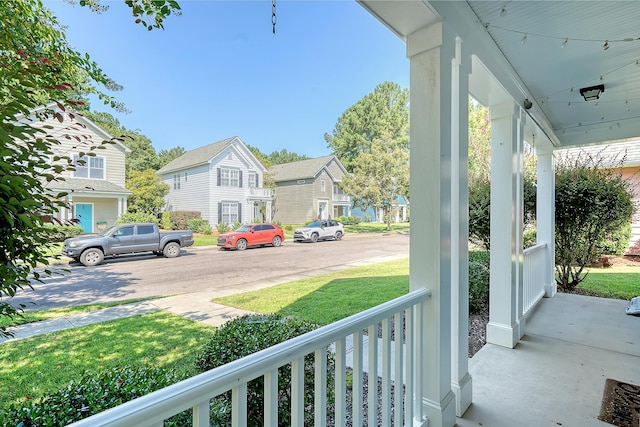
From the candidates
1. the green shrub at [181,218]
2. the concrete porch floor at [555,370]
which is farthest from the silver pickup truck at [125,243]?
the concrete porch floor at [555,370]

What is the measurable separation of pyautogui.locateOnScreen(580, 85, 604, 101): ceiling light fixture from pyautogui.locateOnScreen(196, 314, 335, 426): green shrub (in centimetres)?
359

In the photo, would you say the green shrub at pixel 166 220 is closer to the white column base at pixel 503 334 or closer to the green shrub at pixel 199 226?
the green shrub at pixel 199 226

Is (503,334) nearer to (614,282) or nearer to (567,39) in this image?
(567,39)

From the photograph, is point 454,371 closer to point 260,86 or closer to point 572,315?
point 572,315

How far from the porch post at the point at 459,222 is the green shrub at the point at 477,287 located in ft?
7.06

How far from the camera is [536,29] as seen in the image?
2.16 meters

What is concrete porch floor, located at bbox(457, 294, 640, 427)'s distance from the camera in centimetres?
191

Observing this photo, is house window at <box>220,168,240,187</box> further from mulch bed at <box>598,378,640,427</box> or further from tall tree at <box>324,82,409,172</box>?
mulch bed at <box>598,378,640,427</box>

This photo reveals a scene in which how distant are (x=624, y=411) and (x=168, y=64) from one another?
4877mm

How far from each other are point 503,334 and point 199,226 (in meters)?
8.58

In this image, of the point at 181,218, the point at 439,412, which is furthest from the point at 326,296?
the point at 181,218

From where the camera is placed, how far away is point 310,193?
61.0 ft

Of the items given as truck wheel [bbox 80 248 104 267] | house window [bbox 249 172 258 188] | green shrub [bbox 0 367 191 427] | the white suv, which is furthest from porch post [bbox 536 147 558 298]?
house window [bbox 249 172 258 188]

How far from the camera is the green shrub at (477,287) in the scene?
3.86 meters
